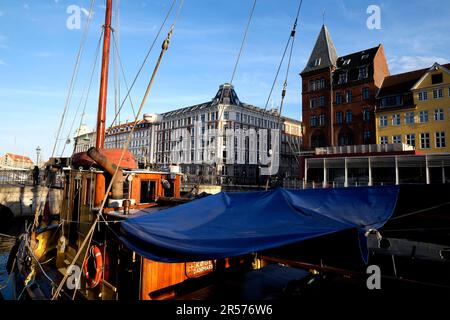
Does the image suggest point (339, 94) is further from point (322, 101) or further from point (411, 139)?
point (411, 139)

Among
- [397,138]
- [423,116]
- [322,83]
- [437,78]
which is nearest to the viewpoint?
[437,78]

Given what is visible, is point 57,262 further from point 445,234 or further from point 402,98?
point 402,98

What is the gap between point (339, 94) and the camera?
140ft

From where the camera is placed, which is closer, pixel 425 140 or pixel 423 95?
pixel 425 140

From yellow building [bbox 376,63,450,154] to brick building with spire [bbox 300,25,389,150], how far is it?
1.77 meters

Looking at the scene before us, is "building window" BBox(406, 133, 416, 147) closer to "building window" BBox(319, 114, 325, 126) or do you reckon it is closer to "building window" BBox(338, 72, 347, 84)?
"building window" BBox(319, 114, 325, 126)

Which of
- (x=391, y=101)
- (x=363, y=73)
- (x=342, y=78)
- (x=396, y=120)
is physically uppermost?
(x=363, y=73)

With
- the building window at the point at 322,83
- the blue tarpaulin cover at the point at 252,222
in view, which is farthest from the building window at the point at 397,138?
the blue tarpaulin cover at the point at 252,222

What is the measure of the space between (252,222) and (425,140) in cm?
4060

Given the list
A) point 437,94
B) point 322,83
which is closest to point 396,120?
point 437,94

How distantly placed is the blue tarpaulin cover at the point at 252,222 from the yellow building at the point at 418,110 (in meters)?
38.1

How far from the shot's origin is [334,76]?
4409 cm

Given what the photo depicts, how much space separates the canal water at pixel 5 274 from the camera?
1040cm
